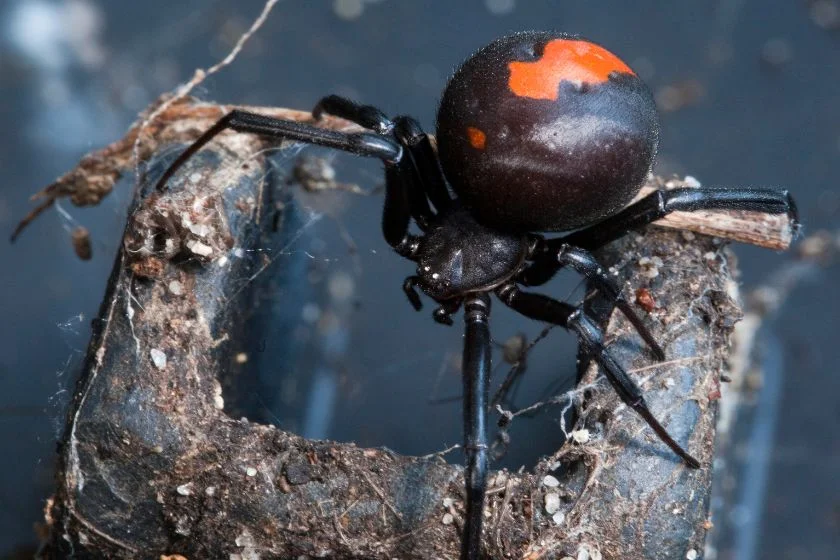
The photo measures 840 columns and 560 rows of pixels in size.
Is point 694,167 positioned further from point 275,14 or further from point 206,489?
point 206,489

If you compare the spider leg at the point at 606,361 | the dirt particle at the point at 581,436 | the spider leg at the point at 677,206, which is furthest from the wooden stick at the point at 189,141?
the dirt particle at the point at 581,436

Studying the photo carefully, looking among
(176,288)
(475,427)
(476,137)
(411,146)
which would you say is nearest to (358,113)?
(411,146)

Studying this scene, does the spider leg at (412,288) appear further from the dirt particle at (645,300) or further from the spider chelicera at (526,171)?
the dirt particle at (645,300)

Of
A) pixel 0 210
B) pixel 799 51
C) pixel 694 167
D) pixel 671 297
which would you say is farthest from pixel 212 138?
pixel 799 51

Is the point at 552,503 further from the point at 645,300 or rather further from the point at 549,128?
the point at 549,128

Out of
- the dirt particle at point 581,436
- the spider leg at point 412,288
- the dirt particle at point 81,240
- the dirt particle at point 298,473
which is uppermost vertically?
the dirt particle at point 81,240

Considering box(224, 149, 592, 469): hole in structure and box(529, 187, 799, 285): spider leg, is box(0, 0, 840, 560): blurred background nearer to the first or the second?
box(224, 149, 592, 469): hole in structure
